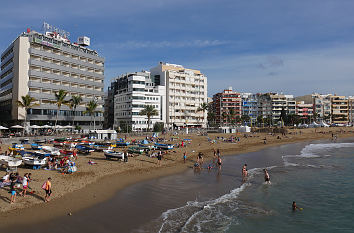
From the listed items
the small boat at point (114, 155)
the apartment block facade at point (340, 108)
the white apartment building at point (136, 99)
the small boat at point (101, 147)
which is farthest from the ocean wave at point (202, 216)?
the apartment block facade at point (340, 108)

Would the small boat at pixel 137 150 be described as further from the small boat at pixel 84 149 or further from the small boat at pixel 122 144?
the small boat at pixel 84 149

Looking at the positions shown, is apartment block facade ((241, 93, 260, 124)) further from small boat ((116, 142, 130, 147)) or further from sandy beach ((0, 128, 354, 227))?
sandy beach ((0, 128, 354, 227))

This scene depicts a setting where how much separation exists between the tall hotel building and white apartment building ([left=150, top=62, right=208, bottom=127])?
28.4 m

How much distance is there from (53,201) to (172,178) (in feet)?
37.2

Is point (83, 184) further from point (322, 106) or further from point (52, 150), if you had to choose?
point (322, 106)

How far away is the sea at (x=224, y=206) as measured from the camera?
1448 centimetres

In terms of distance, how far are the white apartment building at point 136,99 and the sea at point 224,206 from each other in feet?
204

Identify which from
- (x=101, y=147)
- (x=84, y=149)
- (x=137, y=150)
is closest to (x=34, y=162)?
(x=84, y=149)

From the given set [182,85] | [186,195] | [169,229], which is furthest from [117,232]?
[182,85]

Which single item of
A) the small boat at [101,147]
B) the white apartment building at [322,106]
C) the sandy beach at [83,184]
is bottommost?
the sandy beach at [83,184]

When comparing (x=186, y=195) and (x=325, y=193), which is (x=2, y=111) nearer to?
(x=186, y=195)

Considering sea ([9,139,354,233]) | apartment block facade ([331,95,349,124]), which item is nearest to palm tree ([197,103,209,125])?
sea ([9,139,354,233])

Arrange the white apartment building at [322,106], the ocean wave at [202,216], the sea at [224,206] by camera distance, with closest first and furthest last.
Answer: the ocean wave at [202,216] → the sea at [224,206] → the white apartment building at [322,106]

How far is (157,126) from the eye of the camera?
77.9 m
